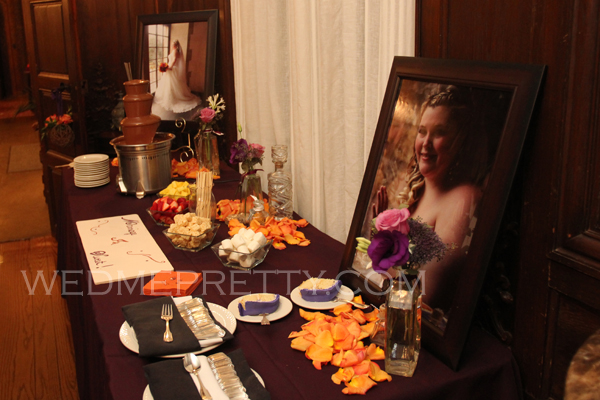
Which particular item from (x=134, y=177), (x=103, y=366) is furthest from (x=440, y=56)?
(x=134, y=177)

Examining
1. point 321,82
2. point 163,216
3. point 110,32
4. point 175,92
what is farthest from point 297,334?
point 110,32

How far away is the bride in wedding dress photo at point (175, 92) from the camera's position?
112 inches

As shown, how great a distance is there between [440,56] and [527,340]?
62cm

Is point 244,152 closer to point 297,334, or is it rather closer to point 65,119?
point 297,334

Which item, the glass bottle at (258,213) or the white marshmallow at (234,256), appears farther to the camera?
the glass bottle at (258,213)

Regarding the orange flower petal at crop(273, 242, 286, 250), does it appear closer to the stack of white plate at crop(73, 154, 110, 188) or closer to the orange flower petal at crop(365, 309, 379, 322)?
the orange flower petal at crop(365, 309, 379, 322)

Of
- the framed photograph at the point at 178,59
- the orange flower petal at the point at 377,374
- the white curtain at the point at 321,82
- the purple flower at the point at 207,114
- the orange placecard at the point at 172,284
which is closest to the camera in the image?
the orange flower petal at the point at 377,374

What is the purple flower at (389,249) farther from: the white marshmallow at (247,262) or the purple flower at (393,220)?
the white marshmallow at (247,262)

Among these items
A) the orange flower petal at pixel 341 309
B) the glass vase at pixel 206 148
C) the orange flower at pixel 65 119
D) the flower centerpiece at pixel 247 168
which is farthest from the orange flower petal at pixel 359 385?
the orange flower at pixel 65 119

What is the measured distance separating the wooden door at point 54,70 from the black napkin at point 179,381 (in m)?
2.38

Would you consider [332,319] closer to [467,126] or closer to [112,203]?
[467,126]

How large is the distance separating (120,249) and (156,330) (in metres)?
0.59

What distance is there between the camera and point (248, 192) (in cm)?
193

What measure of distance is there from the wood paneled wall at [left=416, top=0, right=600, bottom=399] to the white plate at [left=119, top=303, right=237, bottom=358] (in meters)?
0.58
